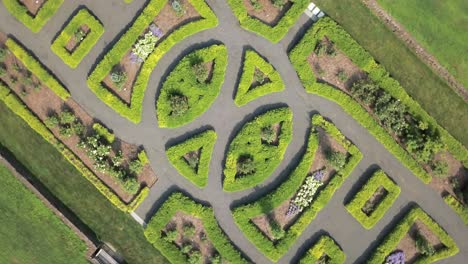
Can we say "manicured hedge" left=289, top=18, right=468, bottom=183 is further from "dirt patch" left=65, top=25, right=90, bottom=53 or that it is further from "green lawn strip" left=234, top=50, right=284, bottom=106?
"dirt patch" left=65, top=25, right=90, bottom=53

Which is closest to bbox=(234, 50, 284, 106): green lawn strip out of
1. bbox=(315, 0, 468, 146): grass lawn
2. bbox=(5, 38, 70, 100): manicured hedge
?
bbox=(315, 0, 468, 146): grass lawn

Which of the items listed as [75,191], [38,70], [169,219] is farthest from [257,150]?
[38,70]

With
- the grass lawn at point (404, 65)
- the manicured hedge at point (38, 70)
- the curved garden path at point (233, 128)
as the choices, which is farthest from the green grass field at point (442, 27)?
the manicured hedge at point (38, 70)

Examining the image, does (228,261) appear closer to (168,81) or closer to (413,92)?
(168,81)

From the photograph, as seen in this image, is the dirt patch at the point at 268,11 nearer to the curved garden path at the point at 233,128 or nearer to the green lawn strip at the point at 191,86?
the curved garden path at the point at 233,128

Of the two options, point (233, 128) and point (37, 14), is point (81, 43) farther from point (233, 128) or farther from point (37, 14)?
point (233, 128)
